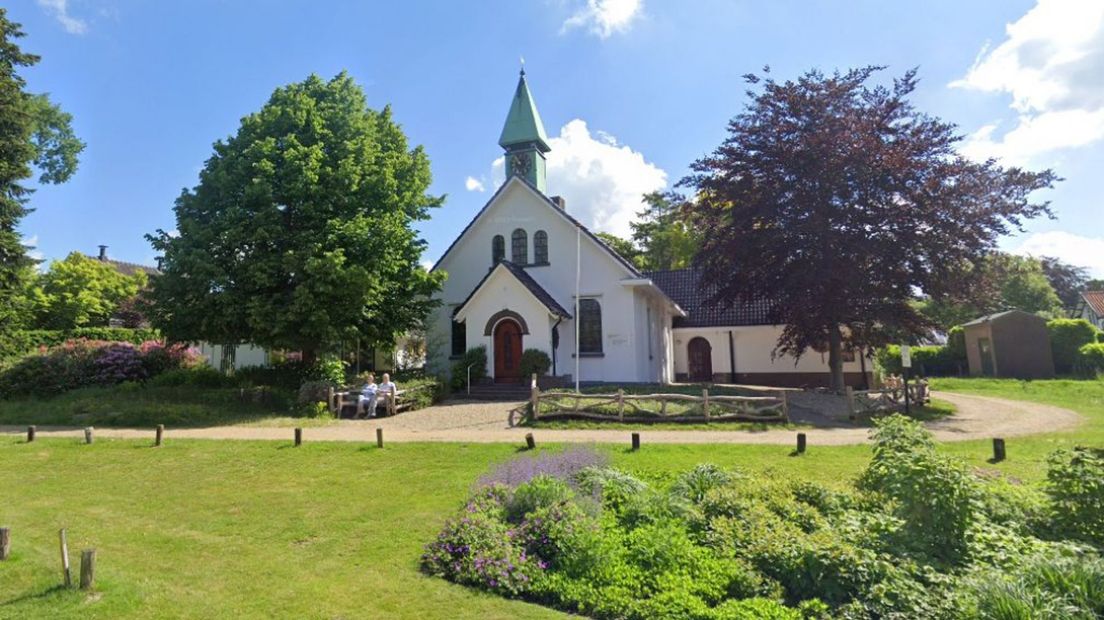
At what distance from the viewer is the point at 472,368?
2336 cm

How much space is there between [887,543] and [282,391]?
18.8 metres

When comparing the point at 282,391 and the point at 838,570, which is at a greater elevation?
the point at 282,391

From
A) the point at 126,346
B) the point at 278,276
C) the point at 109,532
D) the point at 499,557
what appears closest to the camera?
the point at 499,557

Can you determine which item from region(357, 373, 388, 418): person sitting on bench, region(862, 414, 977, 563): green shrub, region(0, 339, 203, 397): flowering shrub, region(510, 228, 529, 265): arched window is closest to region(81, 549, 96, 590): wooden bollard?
region(862, 414, 977, 563): green shrub

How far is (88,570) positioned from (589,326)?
789 inches

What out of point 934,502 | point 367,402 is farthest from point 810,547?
point 367,402

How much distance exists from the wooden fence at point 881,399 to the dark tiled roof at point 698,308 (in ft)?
27.9

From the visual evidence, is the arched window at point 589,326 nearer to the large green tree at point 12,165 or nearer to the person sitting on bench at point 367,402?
the person sitting on bench at point 367,402

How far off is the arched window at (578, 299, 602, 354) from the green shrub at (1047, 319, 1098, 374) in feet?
91.4

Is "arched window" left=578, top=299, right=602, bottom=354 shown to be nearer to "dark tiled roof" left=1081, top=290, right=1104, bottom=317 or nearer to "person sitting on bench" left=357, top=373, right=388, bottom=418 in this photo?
"person sitting on bench" left=357, top=373, right=388, bottom=418

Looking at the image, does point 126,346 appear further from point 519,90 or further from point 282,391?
point 519,90

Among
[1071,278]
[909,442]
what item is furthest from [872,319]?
[1071,278]

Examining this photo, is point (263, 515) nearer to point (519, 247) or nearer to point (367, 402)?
point (367, 402)

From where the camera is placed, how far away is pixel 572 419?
15859 mm
